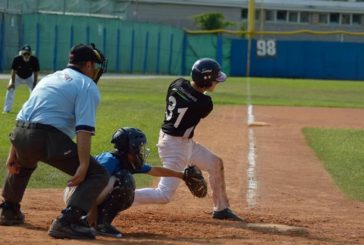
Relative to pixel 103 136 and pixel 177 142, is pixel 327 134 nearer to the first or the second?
pixel 103 136

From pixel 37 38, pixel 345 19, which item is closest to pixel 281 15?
pixel 345 19

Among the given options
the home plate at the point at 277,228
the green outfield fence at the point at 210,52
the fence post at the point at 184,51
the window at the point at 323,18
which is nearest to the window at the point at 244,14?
the window at the point at 323,18

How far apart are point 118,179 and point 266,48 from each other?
48496mm

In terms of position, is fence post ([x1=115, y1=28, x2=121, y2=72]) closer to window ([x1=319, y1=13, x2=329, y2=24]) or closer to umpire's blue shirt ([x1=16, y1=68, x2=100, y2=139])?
window ([x1=319, y1=13, x2=329, y2=24])

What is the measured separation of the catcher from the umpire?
0.28m

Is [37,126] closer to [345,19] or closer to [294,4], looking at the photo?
[294,4]

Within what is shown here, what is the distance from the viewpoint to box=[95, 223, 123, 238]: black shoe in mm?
7738

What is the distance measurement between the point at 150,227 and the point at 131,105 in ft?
59.5

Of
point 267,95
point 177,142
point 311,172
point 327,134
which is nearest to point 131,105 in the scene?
point 327,134

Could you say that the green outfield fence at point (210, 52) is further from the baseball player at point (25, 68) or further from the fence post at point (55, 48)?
the baseball player at point (25, 68)

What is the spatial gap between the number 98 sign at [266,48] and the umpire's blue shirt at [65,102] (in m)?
48.4

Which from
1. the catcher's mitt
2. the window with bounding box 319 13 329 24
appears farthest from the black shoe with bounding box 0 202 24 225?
the window with bounding box 319 13 329 24

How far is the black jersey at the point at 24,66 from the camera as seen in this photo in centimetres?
2361

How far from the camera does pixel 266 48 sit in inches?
2196
